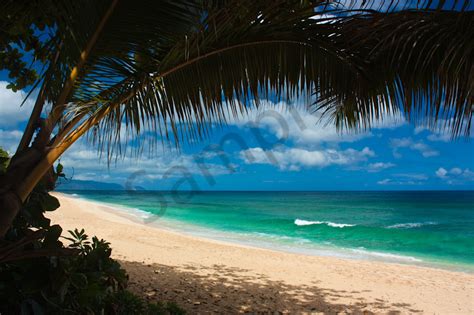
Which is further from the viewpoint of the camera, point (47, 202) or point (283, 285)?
point (283, 285)

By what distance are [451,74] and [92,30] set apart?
228 centimetres

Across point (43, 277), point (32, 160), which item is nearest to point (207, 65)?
point (32, 160)

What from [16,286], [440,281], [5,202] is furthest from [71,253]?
[440,281]

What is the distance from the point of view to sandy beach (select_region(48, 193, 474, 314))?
550cm

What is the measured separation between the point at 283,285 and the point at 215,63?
5328 millimetres

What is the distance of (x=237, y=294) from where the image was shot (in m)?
5.89

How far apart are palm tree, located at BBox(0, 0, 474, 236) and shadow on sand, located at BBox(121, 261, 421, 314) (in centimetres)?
321

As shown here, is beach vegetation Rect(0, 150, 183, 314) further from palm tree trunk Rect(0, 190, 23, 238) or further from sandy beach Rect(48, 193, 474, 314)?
sandy beach Rect(48, 193, 474, 314)

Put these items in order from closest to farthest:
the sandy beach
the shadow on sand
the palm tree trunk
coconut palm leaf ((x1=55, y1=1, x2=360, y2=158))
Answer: the palm tree trunk, coconut palm leaf ((x1=55, y1=1, x2=360, y2=158)), the shadow on sand, the sandy beach

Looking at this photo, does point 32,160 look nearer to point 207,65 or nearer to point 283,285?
point 207,65

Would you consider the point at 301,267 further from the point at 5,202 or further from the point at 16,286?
the point at 5,202

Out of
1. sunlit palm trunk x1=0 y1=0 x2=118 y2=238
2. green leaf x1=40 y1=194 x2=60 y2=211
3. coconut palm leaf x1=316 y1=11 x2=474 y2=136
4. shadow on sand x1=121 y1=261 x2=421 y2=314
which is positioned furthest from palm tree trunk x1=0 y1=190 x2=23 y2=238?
shadow on sand x1=121 y1=261 x2=421 y2=314

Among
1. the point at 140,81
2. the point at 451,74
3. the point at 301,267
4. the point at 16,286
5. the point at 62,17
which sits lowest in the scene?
the point at 301,267

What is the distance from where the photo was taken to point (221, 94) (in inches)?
116
